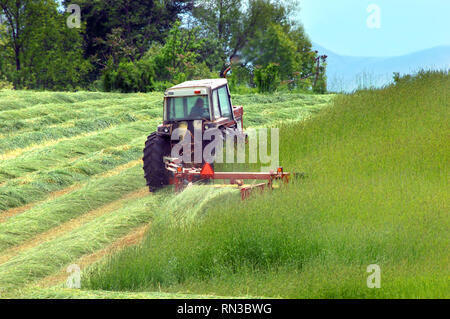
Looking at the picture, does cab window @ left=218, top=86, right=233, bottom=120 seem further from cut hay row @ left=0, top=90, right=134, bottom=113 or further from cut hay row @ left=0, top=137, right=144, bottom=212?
cut hay row @ left=0, top=90, right=134, bottom=113

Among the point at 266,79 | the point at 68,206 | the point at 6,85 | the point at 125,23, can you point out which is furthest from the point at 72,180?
the point at 125,23

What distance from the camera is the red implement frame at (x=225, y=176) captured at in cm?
845

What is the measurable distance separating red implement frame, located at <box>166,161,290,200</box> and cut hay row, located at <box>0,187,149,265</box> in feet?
3.82

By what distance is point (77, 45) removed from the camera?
37281mm

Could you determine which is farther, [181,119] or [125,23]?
[125,23]

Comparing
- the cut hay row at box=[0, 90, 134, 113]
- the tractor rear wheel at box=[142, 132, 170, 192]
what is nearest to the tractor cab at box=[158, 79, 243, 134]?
the tractor rear wheel at box=[142, 132, 170, 192]

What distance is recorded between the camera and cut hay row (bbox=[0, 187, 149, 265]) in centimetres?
820

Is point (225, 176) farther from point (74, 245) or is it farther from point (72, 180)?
point (72, 180)

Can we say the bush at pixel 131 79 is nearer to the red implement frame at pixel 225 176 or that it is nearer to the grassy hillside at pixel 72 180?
the grassy hillside at pixel 72 180

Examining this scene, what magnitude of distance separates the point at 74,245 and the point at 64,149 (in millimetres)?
6739

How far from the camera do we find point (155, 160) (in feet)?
33.1
